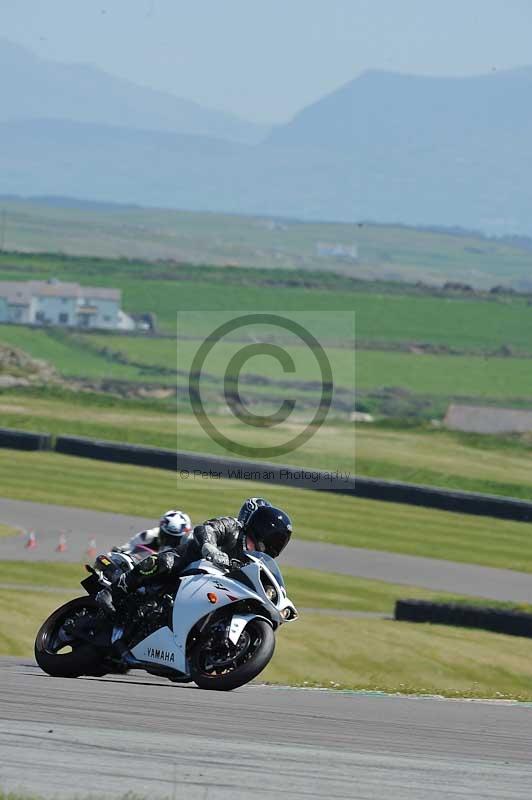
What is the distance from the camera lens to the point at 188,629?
13133 mm

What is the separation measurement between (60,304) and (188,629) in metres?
154

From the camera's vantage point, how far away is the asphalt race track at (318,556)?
34812 millimetres

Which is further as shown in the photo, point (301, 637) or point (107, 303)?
point (107, 303)

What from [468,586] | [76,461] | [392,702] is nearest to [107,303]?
[76,461]

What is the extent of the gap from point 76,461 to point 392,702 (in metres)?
36.8

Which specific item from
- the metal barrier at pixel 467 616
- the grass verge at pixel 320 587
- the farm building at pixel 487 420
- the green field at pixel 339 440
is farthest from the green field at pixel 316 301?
the metal barrier at pixel 467 616

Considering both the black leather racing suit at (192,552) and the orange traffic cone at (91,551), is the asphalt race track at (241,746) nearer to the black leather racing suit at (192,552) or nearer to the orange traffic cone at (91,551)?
the black leather racing suit at (192,552)

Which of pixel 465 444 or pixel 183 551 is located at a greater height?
pixel 183 551

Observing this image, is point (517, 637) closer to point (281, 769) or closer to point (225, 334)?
point (281, 769)

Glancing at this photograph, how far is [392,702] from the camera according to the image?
46.4 ft

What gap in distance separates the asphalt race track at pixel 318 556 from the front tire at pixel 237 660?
21.0 metres

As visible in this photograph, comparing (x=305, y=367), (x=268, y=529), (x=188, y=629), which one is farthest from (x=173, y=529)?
(x=305, y=367)

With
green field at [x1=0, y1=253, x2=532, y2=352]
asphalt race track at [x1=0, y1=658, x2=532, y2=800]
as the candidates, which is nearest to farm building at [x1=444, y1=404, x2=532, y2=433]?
green field at [x1=0, y1=253, x2=532, y2=352]

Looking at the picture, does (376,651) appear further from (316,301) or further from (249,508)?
(316,301)
